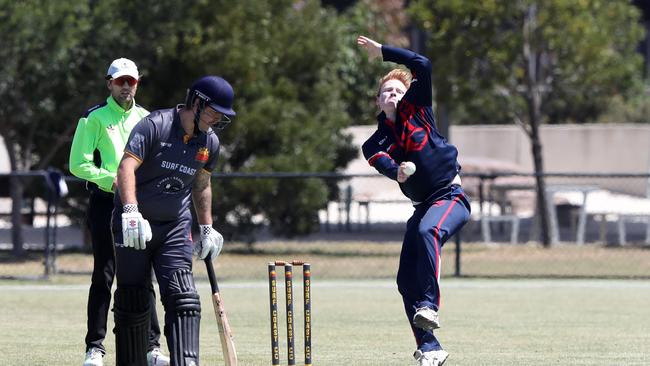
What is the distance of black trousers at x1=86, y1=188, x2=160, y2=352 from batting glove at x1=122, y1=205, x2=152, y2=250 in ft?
4.20

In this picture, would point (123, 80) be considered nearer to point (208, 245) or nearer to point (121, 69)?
point (121, 69)

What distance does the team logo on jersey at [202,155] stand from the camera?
7855mm

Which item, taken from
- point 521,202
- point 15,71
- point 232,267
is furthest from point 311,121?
point 521,202

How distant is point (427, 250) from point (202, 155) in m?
1.55

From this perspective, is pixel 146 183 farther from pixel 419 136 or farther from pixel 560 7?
pixel 560 7

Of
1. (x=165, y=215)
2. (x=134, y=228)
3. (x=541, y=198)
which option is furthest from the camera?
(x=541, y=198)

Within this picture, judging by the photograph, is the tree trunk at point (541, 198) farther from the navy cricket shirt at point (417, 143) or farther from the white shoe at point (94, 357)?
the white shoe at point (94, 357)

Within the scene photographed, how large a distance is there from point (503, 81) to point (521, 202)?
899cm

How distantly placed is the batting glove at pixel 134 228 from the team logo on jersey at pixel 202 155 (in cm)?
54

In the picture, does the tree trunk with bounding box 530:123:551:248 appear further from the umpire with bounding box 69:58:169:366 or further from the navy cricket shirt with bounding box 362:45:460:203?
the umpire with bounding box 69:58:169:366

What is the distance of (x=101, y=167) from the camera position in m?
8.85

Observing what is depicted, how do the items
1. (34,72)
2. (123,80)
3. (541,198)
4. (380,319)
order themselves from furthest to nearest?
(541,198)
(34,72)
(380,319)
(123,80)

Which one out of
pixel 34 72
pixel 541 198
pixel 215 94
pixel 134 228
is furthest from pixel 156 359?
pixel 541 198

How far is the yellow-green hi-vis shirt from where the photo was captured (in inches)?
346
